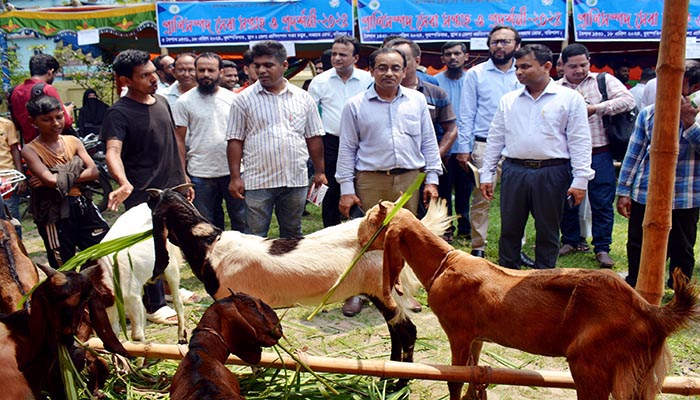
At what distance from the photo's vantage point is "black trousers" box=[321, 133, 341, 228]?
22.6 ft

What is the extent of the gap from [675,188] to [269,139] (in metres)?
3.47

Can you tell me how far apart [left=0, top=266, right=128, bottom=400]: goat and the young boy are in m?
2.56

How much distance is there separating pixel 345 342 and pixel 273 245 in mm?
1244

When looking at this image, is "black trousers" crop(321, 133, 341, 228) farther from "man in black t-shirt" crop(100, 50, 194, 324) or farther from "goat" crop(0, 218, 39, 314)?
"goat" crop(0, 218, 39, 314)

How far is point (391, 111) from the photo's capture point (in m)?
5.19

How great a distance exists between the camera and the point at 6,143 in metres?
5.79

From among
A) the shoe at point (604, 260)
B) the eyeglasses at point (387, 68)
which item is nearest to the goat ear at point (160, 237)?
the eyeglasses at point (387, 68)

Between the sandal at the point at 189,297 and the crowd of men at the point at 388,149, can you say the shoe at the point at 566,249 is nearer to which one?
the crowd of men at the point at 388,149

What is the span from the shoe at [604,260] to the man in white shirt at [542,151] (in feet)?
→ 5.38

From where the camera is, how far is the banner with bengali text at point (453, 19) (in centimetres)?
1098

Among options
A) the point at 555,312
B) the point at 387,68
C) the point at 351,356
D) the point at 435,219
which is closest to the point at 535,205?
the point at 387,68

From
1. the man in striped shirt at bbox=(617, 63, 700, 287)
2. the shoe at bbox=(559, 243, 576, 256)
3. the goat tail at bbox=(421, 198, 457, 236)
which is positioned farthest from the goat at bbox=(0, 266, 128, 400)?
the shoe at bbox=(559, 243, 576, 256)

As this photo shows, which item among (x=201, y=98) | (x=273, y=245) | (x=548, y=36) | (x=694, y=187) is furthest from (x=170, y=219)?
(x=548, y=36)

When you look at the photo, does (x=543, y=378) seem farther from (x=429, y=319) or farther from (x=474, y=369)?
(x=429, y=319)
